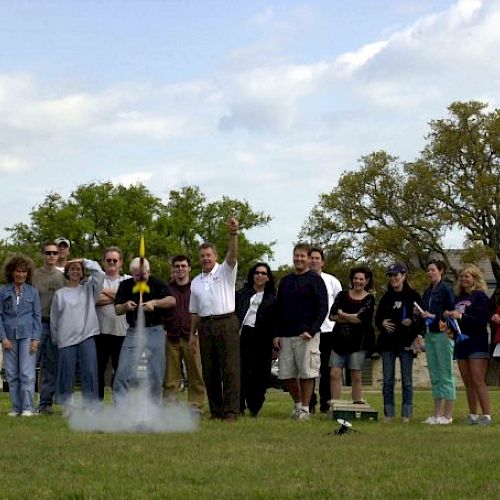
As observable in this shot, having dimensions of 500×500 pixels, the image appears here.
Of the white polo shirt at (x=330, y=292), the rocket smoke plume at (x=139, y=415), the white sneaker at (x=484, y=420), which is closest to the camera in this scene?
the rocket smoke plume at (x=139, y=415)

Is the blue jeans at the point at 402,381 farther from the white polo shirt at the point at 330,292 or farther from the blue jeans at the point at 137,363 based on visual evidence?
the blue jeans at the point at 137,363

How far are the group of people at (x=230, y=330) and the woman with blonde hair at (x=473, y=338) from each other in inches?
0.6

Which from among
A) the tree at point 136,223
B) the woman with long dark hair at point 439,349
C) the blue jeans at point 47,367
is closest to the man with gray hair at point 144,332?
the blue jeans at point 47,367

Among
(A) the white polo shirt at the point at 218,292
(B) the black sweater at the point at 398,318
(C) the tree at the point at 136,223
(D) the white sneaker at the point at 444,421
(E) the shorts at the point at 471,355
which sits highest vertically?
(C) the tree at the point at 136,223

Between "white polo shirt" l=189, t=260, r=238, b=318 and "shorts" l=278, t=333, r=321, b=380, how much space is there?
946mm

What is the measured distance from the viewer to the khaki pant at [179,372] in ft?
43.1

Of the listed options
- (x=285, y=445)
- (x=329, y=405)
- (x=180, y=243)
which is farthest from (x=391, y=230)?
(x=285, y=445)

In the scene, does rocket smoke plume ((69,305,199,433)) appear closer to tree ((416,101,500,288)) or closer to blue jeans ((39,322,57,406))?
blue jeans ((39,322,57,406))

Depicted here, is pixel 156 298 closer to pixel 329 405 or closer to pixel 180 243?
pixel 329 405

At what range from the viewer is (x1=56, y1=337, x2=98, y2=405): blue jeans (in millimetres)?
12789

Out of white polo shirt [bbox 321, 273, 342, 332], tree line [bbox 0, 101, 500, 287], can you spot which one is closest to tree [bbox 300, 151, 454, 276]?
tree line [bbox 0, 101, 500, 287]

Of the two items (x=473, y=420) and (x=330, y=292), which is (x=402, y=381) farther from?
(x=330, y=292)

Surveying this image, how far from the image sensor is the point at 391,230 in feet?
156

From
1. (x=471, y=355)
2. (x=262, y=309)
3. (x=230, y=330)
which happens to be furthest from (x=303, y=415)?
(x=471, y=355)
